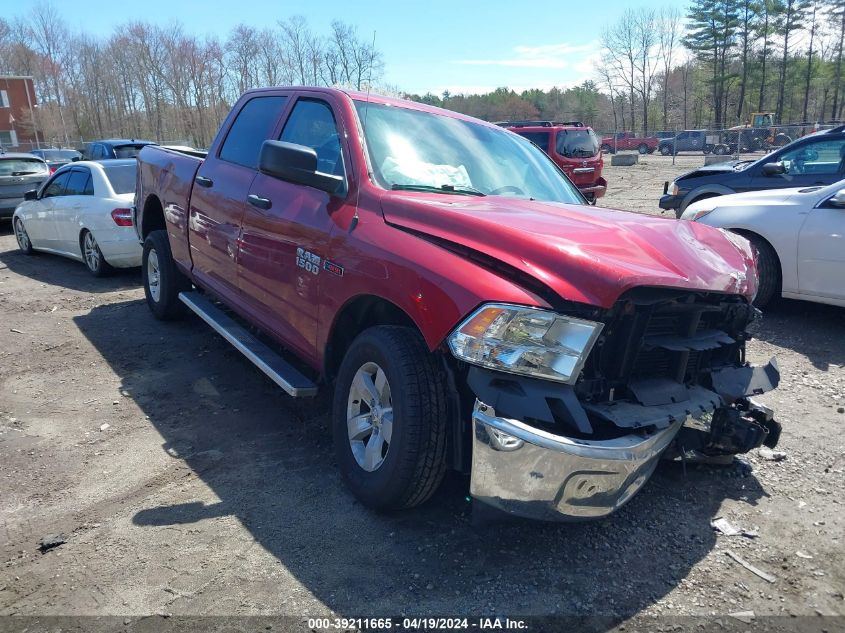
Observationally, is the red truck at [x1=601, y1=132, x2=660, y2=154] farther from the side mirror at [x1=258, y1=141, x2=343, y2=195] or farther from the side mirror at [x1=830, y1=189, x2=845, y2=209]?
the side mirror at [x1=258, y1=141, x2=343, y2=195]

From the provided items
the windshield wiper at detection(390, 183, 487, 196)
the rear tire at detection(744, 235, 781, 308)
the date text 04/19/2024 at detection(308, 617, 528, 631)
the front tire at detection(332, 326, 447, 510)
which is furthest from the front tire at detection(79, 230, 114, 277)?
the rear tire at detection(744, 235, 781, 308)

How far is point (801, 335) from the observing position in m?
5.91

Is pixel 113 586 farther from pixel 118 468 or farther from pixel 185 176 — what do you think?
pixel 185 176

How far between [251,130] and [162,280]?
6.63 ft

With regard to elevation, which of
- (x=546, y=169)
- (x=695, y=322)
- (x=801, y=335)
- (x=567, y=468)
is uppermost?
(x=546, y=169)

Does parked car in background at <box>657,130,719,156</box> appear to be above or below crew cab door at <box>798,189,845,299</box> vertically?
above

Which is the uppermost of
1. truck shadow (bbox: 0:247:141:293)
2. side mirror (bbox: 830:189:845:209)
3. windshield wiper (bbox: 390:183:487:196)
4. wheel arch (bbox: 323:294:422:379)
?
windshield wiper (bbox: 390:183:487:196)

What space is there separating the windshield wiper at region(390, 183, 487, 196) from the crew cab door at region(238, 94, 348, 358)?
30 centimetres

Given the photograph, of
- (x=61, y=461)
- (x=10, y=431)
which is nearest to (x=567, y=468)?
(x=61, y=461)

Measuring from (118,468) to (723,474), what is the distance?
133 inches

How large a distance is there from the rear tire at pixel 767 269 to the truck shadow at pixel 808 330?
13.1 inches

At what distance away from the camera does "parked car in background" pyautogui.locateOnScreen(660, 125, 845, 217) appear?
776 cm

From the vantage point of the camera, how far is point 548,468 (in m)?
2.35

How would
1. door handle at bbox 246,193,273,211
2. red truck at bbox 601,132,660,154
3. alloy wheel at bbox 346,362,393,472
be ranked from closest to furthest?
alloy wheel at bbox 346,362,393,472, door handle at bbox 246,193,273,211, red truck at bbox 601,132,660,154
